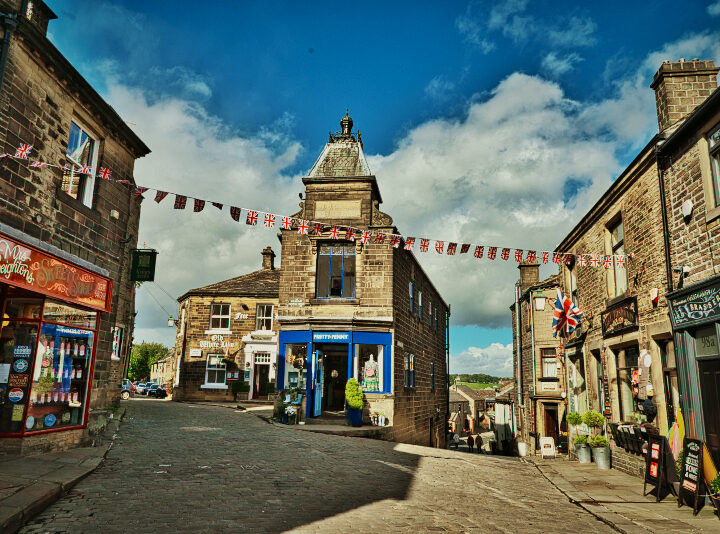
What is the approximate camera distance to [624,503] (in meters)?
8.24

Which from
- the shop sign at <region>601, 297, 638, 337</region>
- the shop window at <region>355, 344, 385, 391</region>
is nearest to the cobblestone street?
the shop sign at <region>601, 297, 638, 337</region>

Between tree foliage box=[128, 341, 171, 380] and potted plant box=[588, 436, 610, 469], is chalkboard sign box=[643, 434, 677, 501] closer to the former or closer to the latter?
potted plant box=[588, 436, 610, 469]

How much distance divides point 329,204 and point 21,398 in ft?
A: 40.6

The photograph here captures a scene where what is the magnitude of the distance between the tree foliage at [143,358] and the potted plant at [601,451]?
234 feet

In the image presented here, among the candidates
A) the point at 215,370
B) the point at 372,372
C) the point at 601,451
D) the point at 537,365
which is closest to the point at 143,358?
the point at 215,370

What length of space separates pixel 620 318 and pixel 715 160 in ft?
14.8

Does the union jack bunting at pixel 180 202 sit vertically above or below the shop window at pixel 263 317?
above

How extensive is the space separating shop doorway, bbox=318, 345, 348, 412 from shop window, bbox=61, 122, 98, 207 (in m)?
11.1

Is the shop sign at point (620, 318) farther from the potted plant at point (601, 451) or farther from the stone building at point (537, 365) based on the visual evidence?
the stone building at point (537, 365)

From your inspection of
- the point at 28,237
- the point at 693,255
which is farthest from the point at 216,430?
the point at 693,255

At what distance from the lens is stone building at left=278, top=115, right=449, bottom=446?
17.6 meters

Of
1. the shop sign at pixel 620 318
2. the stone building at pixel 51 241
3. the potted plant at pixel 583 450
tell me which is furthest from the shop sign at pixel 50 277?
the potted plant at pixel 583 450

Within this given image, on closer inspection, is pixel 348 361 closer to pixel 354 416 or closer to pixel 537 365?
pixel 354 416

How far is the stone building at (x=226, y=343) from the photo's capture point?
28234 millimetres
